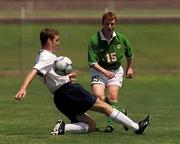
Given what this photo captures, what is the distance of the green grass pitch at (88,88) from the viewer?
11.9 meters

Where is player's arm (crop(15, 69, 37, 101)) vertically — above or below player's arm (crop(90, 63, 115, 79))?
above

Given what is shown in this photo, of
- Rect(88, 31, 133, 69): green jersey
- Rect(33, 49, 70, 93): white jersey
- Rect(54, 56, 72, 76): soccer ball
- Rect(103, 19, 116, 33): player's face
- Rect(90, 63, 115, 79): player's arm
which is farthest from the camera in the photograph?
Rect(88, 31, 133, 69): green jersey

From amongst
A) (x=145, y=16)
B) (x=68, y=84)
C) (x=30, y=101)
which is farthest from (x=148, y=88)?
(x=145, y=16)

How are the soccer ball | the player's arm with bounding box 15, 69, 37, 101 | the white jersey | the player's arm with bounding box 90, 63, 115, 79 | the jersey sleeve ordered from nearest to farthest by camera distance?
the player's arm with bounding box 15, 69, 37, 101 < the white jersey < the soccer ball < the player's arm with bounding box 90, 63, 115, 79 < the jersey sleeve

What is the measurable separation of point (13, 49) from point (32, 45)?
0.94 m

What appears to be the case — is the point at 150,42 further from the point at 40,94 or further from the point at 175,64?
the point at 40,94

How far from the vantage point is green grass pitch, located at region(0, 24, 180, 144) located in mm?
11859

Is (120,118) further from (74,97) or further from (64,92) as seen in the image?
(64,92)

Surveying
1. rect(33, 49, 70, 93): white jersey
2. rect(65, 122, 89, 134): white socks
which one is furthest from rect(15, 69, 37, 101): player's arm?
rect(65, 122, 89, 134): white socks

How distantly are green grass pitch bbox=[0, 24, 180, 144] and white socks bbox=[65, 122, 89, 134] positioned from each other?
113mm

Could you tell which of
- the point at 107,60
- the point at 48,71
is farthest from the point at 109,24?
the point at 48,71

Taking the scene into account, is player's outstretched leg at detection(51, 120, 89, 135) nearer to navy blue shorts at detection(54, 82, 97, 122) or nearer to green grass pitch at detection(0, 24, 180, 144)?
green grass pitch at detection(0, 24, 180, 144)

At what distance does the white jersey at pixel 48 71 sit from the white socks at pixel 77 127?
60cm

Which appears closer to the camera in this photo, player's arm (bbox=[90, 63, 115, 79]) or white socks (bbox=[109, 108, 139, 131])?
white socks (bbox=[109, 108, 139, 131])
